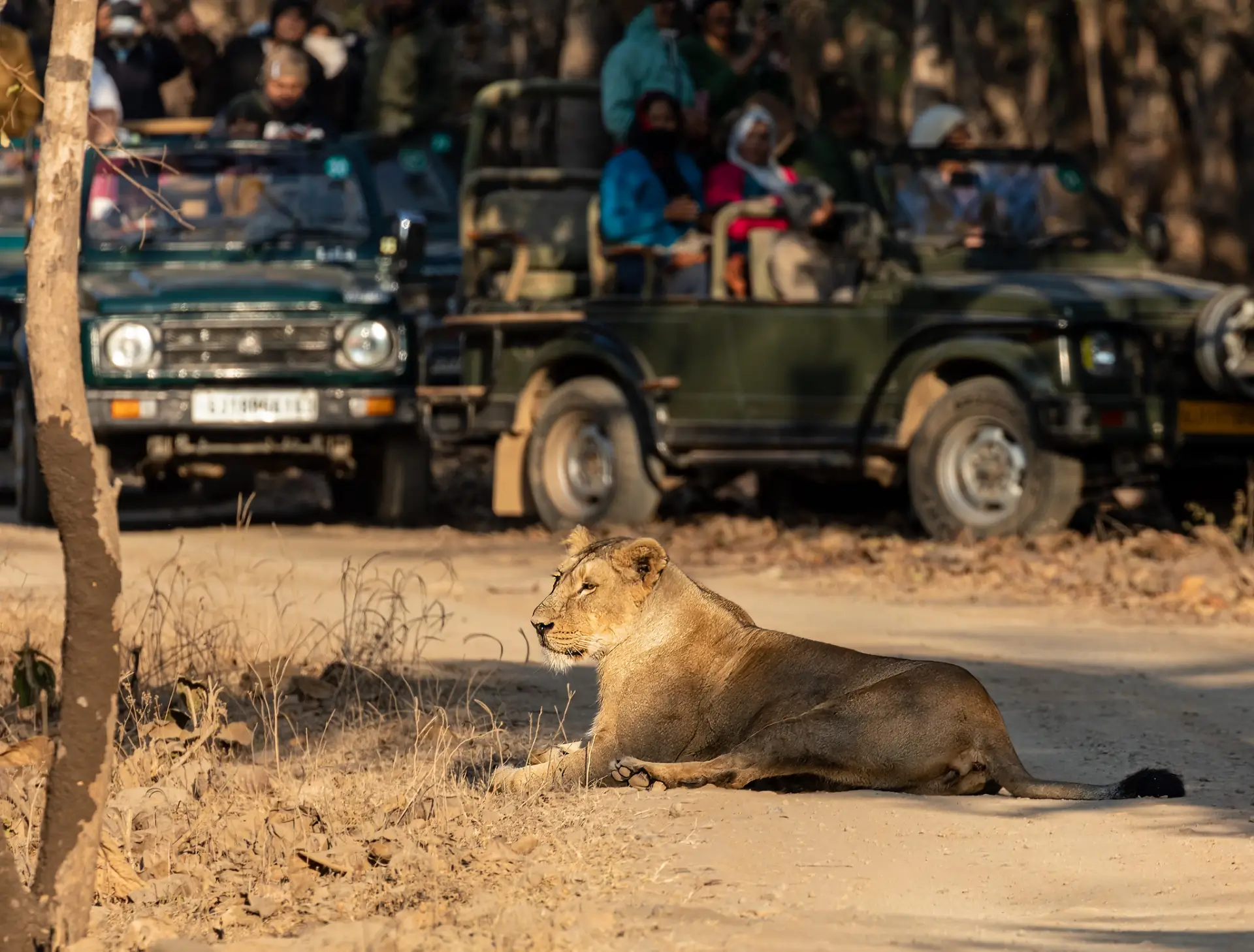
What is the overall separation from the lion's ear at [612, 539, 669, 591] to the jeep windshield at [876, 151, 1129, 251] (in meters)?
6.24

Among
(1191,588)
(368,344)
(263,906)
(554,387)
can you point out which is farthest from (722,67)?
(263,906)

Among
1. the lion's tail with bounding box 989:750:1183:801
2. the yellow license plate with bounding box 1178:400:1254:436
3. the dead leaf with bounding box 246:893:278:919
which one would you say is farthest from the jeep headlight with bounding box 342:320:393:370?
the dead leaf with bounding box 246:893:278:919

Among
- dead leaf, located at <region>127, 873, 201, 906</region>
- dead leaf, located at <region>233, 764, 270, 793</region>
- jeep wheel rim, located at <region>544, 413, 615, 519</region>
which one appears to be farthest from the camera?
jeep wheel rim, located at <region>544, 413, 615, 519</region>

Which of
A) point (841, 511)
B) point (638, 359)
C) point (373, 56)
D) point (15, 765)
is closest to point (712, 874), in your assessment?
point (15, 765)

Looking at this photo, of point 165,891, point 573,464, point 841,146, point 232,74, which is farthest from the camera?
point 232,74

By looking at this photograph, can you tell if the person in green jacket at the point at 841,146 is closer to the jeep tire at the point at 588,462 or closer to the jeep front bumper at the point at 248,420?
the jeep tire at the point at 588,462

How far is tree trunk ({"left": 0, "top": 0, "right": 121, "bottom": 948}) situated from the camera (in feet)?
16.0

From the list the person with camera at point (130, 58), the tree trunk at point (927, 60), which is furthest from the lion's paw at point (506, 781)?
the tree trunk at point (927, 60)

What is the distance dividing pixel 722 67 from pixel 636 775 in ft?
27.9

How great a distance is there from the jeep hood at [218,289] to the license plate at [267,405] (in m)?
0.46

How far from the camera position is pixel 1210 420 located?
11.2 metres

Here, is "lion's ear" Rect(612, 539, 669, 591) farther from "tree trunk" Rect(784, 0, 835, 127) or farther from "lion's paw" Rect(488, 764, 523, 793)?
"tree trunk" Rect(784, 0, 835, 127)

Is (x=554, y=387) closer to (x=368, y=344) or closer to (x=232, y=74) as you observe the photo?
(x=368, y=344)

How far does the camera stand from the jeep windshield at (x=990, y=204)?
12.3 meters
